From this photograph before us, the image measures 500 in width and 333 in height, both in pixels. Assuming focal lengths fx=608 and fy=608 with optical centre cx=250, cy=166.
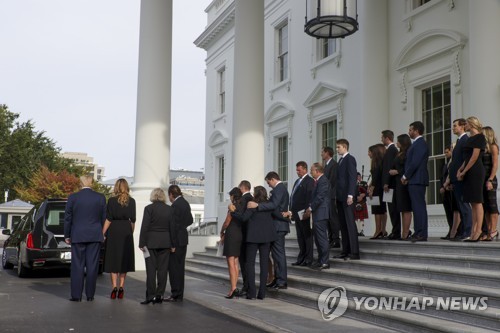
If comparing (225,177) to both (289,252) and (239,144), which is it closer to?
(239,144)

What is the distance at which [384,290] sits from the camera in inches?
319

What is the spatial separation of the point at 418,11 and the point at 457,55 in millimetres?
1878

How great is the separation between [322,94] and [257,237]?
9.70 meters

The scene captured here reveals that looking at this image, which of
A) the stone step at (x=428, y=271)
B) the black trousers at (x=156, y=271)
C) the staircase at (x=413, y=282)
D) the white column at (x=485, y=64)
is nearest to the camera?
the staircase at (x=413, y=282)

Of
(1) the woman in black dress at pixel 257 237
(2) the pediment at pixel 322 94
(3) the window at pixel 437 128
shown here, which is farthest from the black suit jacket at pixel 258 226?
(2) the pediment at pixel 322 94

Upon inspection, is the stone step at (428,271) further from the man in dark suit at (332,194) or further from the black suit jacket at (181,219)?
the black suit jacket at (181,219)

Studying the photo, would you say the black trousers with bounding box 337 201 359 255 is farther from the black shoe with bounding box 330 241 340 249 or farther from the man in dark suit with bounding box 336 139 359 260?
the black shoe with bounding box 330 241 340 249

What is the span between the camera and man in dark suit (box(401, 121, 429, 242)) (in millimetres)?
9453

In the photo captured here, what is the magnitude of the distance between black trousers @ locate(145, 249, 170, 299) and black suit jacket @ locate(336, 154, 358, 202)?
9.61ft

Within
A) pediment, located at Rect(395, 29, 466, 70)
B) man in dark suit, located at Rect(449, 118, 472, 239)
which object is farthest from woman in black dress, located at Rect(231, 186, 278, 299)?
pediment, located at Rect(395, 29, 466, 70)

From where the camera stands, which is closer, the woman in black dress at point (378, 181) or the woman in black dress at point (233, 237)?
the woman in black dress at point (233, 237)

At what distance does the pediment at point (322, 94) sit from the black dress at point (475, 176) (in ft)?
27.2

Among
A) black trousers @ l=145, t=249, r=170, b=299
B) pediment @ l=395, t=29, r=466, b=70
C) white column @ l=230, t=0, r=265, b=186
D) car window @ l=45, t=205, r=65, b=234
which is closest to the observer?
black trousers @ l=145, t=249, r=170, b=299

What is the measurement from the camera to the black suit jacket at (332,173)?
33.6ft
